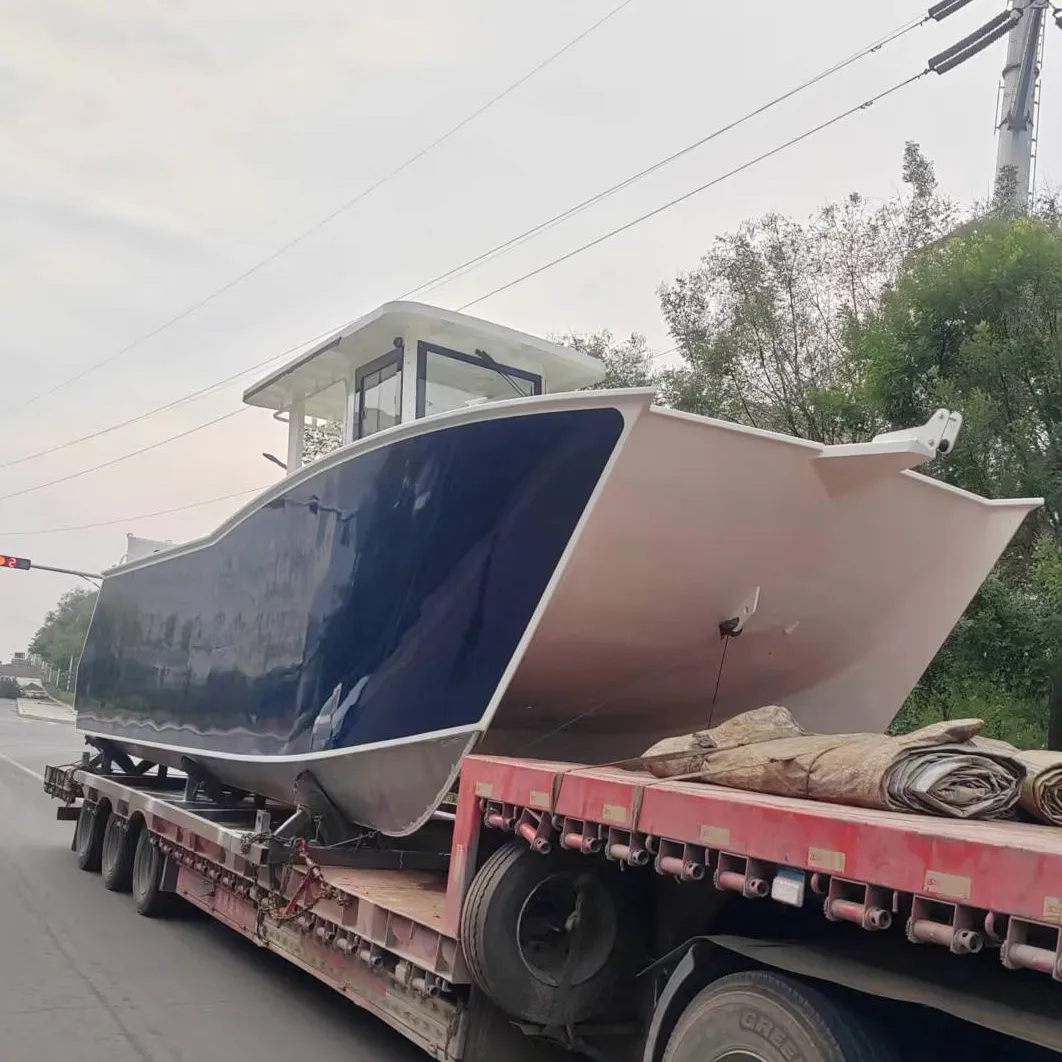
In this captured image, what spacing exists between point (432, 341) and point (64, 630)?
362 ft

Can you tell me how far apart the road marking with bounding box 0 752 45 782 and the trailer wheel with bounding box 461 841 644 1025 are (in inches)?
604

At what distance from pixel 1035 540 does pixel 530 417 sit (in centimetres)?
671

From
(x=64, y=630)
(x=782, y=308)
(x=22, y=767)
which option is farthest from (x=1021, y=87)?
(x=64, y=630)

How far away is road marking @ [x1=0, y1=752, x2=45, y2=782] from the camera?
1883 cm

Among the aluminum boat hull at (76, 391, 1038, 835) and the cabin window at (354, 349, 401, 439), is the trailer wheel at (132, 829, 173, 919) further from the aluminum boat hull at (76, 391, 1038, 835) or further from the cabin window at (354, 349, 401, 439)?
the cabin window at (354, 349, 401, 439)

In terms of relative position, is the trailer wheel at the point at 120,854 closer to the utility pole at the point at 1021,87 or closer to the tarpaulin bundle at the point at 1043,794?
the tarpaulin bundle at the point at 1043,794

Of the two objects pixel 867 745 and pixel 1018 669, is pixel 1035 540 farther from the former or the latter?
pixel 867 745

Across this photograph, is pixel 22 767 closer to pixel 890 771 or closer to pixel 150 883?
pixel 150 883

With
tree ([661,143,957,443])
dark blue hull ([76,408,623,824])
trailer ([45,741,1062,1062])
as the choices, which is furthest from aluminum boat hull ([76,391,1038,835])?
tree ([661,143,957,443])

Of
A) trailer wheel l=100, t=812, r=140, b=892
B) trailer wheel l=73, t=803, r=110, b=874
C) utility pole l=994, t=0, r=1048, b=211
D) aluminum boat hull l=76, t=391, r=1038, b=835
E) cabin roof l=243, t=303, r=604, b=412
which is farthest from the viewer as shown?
utility pole l=994, t=0, r=1048, b=211

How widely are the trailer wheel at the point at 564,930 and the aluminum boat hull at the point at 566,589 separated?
1.06 metres

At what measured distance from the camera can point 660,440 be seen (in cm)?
453

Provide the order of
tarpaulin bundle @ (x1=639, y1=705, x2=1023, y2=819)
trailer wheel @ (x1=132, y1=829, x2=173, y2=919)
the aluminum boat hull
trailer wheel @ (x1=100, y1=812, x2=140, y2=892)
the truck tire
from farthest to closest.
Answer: trailer wheel @ (x1=100, y1=812, x2=140, y2=892) → trailer wheel @ (x1=132, y1=829, x2=173, y2=919) → the aluminum boat hull → tarpaulin bundle @ (x1=639, y1=705, x2=1023, y2=819) → the truck tire

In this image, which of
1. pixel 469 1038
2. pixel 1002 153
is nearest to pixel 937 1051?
pixel 469 1038
